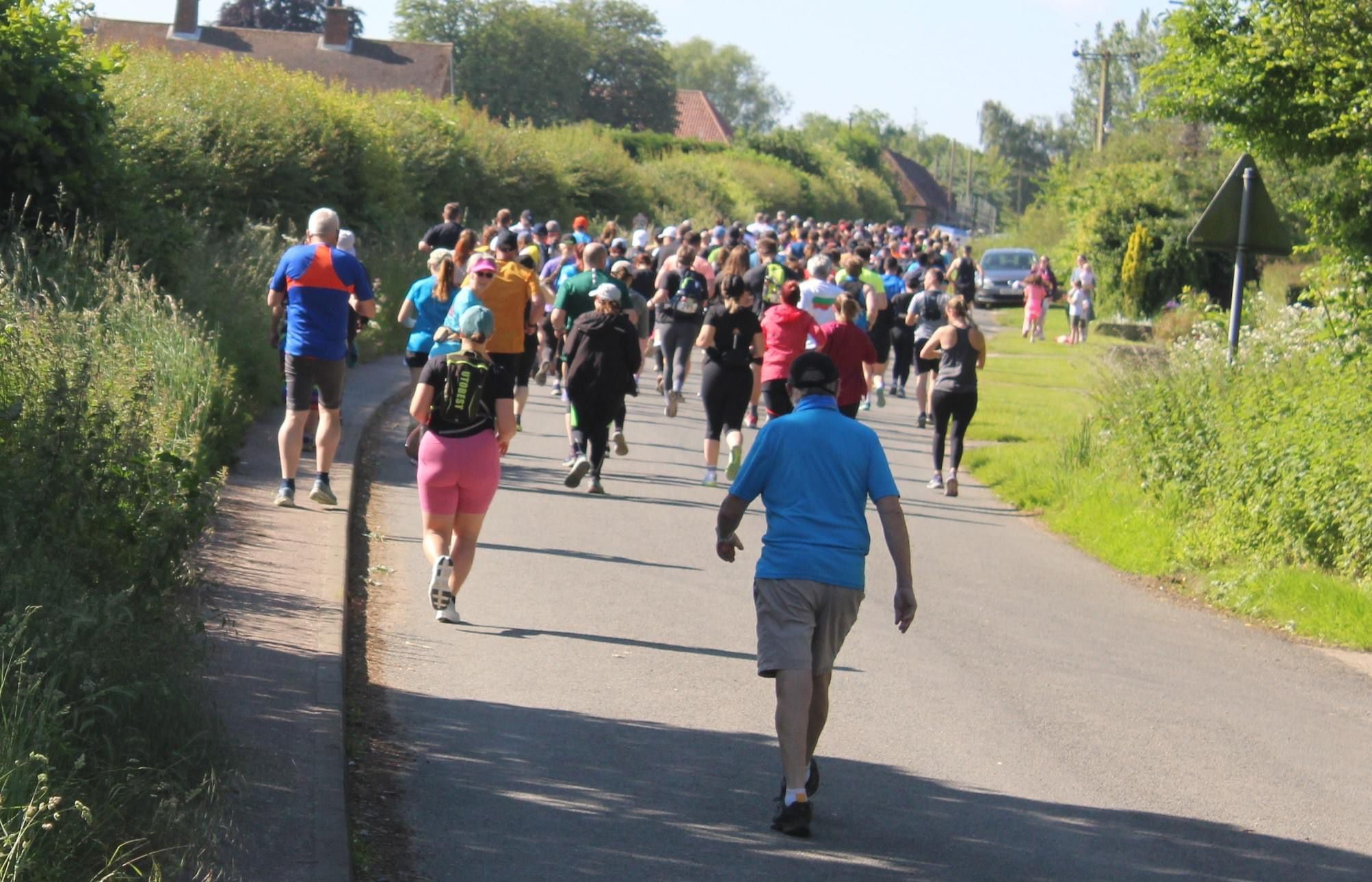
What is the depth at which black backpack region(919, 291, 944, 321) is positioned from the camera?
18.9 meters

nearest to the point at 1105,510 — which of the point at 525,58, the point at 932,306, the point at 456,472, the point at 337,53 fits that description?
the point at 932,306

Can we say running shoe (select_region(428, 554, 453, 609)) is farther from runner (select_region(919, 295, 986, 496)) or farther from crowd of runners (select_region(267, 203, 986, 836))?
runner (select_region(919, 295, 986, 496))

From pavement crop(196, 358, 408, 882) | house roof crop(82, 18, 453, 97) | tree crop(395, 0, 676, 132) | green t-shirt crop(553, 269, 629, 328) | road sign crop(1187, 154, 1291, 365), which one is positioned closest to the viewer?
pavement crop(196, 358, 408, 882)

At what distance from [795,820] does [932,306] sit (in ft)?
44.3

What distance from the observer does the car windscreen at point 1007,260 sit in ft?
163

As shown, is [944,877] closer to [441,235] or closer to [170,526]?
[170,526]

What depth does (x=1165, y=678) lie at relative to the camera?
911cm

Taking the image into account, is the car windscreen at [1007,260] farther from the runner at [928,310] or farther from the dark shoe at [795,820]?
the dark shoe at [795,820]

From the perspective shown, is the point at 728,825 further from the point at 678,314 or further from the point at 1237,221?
the point at 678,314

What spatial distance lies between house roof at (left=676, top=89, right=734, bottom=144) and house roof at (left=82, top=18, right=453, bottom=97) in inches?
1438

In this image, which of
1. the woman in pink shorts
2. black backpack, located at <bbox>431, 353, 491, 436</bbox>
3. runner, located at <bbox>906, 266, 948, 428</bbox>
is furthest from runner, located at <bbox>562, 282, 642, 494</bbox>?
runner, located at <bbox>906, 266, 948, 428</bbox>

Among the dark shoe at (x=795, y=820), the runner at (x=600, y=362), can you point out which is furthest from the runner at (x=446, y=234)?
the dark shoe at (x=795, y=820)

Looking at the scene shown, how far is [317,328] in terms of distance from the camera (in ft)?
36.6

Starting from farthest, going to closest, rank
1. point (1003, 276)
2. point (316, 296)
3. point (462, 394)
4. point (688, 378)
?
point (1003, 276) → point (688, 378) → point (316, 296) → point (462, 394)
